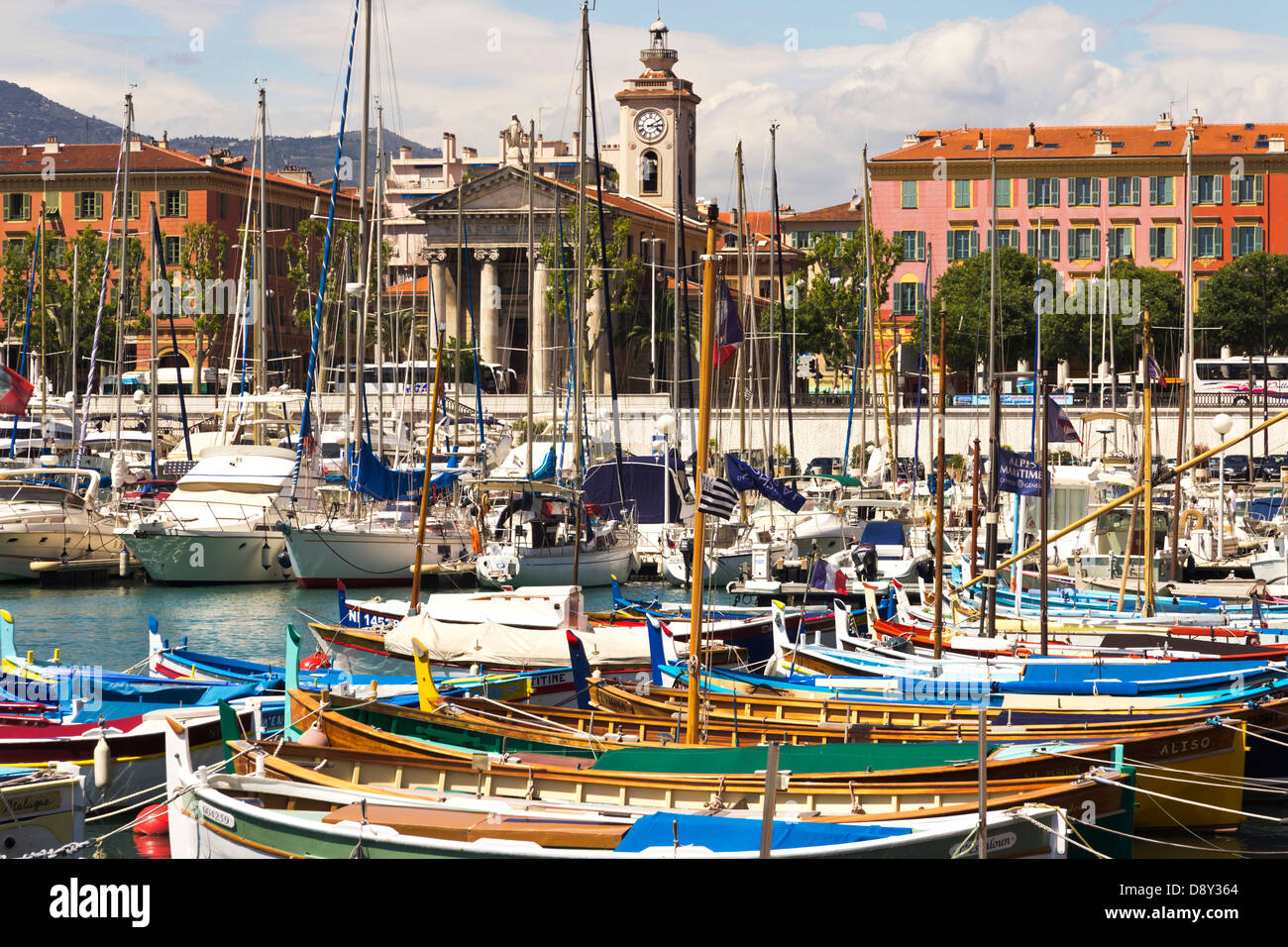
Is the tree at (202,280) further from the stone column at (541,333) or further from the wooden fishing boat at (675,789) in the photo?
the wooden fishing boat at (675,789)

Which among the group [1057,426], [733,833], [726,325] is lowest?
[733,833]

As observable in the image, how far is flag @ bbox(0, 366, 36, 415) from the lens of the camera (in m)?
45.4

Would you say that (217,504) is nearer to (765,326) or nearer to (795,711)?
(795,711)

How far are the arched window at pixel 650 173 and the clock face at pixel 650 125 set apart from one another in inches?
42.6

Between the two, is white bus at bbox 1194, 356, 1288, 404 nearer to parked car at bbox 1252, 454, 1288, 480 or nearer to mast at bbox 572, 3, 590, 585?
parked car at bbox 1252, 454, 1288, 480

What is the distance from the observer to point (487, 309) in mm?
95875

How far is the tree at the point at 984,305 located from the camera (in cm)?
8356

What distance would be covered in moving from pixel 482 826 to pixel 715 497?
16.2 feet

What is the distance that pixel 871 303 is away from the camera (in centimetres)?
5825

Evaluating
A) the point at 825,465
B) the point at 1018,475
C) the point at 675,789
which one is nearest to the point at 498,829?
the point at 675,789

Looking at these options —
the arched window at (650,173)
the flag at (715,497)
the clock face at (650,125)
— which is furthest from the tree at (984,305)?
the flag at (715,497)

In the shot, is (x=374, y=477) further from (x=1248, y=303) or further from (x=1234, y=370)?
(x=1248, y=303)

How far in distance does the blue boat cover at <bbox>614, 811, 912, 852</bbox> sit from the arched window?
9986cm
